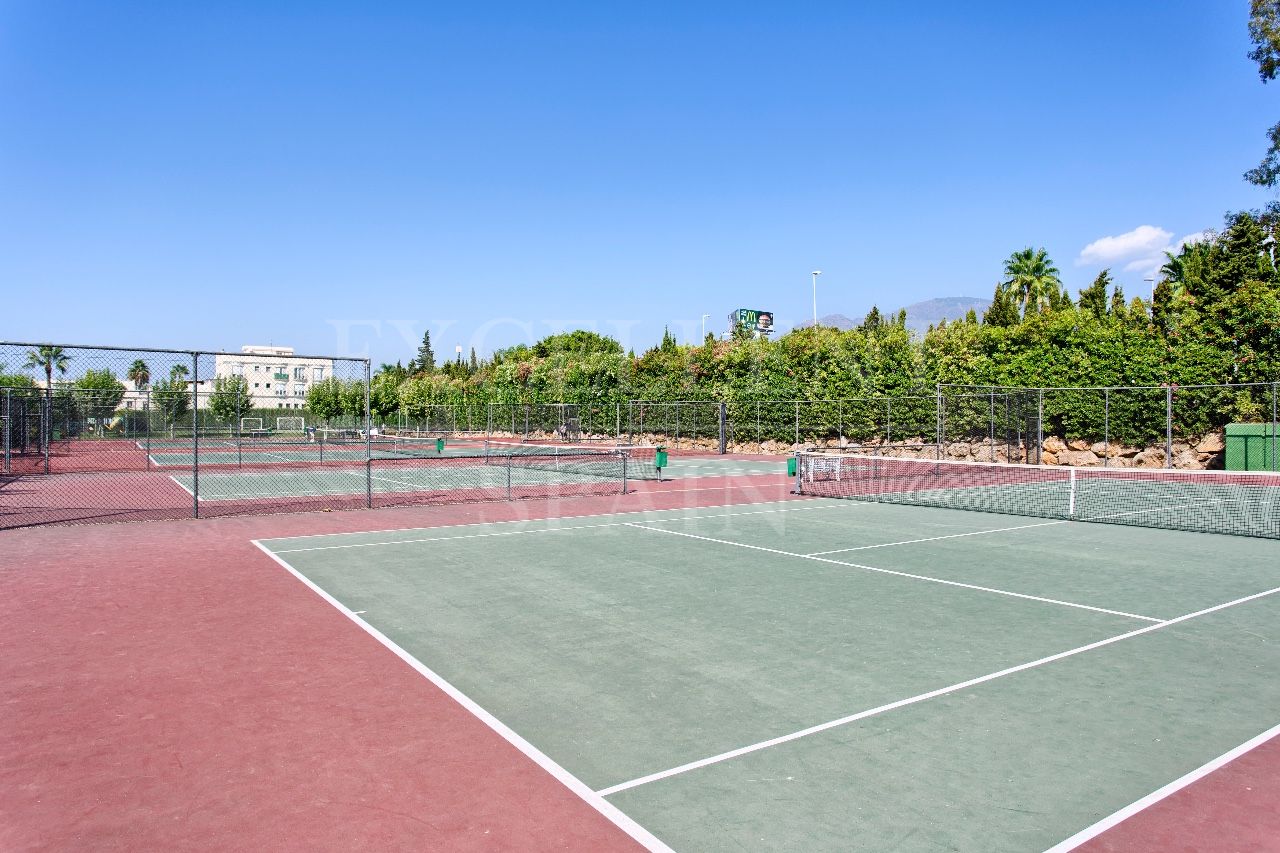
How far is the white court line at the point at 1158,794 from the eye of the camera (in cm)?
422

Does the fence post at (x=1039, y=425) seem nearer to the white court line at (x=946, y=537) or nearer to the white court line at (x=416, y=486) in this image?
the white court line at (x=946, y=537)

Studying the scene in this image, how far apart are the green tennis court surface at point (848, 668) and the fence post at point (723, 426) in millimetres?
31007

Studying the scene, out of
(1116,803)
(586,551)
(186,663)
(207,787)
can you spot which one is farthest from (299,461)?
(1116,803)

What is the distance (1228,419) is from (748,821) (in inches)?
1231

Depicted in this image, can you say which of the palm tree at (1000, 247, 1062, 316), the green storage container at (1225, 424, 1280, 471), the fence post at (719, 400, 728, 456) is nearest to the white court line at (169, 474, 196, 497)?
the fence post at (719, 400, 728, 456)

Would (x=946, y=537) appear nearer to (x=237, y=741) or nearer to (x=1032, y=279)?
(x=237, y=741)

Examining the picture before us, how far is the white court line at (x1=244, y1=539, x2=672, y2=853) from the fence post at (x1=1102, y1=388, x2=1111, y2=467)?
2942cm

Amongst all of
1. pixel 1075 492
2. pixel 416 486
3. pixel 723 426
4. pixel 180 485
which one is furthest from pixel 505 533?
pixel 723 426

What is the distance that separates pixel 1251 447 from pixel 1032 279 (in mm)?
45636

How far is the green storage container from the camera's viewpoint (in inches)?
1017

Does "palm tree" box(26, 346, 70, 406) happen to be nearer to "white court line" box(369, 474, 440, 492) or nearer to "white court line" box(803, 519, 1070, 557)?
"white court line" box(369, 474, 440, 492)

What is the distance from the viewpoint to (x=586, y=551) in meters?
13.1

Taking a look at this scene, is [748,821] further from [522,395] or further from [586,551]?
[522,395]

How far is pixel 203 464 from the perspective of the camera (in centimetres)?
3409
